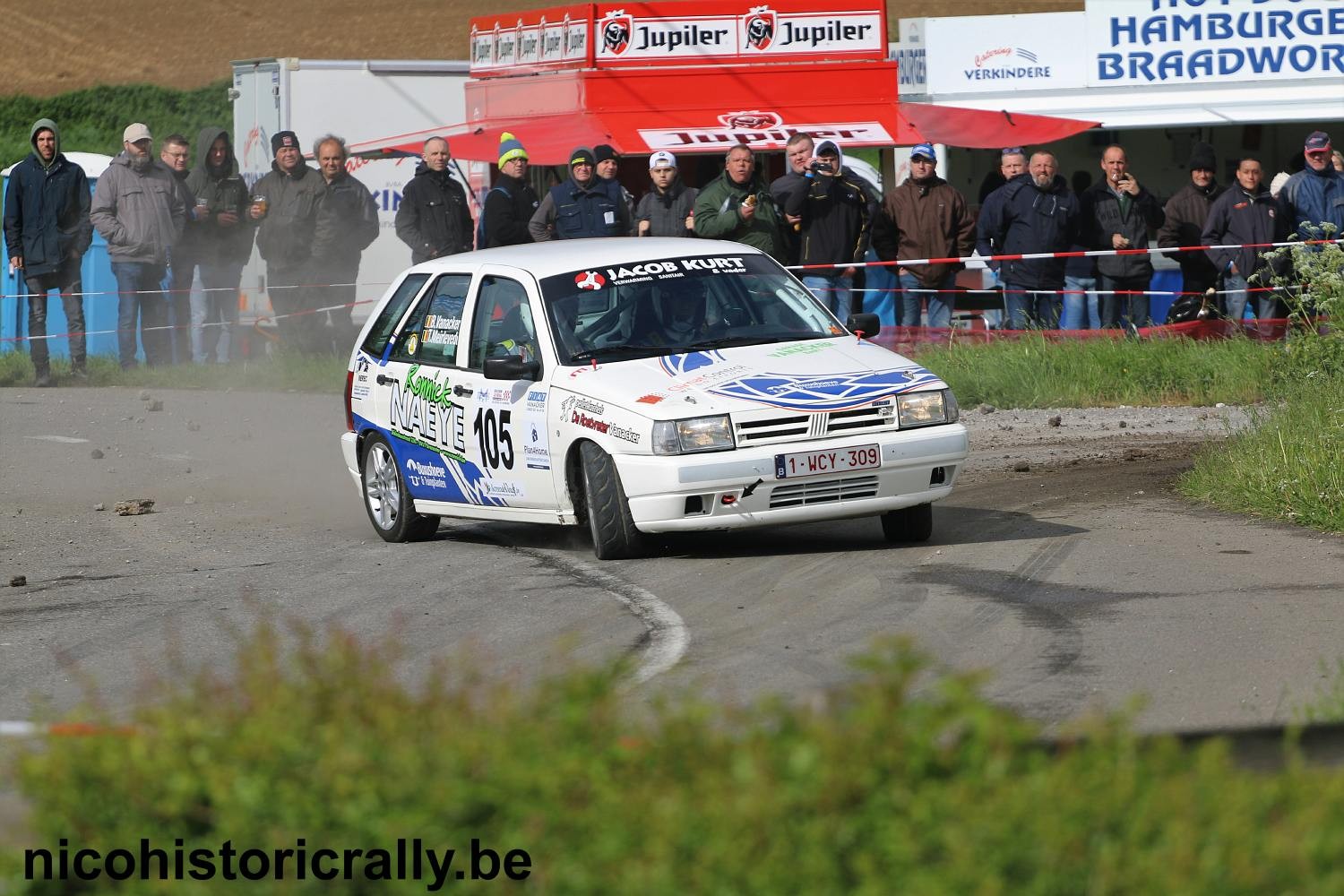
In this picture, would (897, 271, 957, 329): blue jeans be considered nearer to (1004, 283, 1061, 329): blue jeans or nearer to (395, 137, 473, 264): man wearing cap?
(1004, 283, 1061, 329): blue jeans

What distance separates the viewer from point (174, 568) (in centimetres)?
1098

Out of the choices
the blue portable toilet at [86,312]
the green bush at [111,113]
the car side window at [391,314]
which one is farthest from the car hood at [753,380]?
the green bush at [111,113]

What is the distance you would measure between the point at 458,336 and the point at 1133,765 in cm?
807

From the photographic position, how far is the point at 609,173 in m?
18.2

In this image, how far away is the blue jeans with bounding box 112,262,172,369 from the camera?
21.7 meters

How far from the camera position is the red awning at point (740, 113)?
24000 millimetres

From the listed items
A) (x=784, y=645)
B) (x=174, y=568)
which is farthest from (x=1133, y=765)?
(x=174, y=568)

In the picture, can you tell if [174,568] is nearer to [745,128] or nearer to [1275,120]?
[745,128]

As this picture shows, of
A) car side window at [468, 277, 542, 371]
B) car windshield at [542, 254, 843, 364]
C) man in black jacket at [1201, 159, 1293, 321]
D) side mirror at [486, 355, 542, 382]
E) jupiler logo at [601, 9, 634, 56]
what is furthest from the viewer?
jupiler logo at [601, 9, 634, 56]

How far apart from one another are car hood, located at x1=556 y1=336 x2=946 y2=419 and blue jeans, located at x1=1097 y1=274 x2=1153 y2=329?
350 inches

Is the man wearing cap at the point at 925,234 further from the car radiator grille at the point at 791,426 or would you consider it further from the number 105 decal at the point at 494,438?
the car radiator grille at the point at 791,426

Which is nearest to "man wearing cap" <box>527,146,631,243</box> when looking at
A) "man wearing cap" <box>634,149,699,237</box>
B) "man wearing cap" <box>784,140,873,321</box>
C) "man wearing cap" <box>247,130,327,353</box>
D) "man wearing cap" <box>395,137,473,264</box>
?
"man wearing cap" <box>634,149,699,237</box>

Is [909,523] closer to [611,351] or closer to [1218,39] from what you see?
[611,351]

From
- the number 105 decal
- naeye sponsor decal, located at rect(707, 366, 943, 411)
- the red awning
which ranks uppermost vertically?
the red awning
